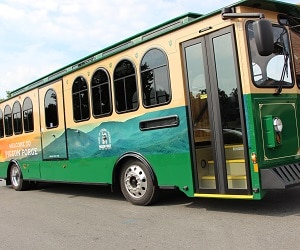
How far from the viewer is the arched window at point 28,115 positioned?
1087cm

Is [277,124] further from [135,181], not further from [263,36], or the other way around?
[135,181]

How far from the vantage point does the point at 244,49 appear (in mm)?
5648

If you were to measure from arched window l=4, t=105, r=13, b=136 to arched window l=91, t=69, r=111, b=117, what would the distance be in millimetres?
5093

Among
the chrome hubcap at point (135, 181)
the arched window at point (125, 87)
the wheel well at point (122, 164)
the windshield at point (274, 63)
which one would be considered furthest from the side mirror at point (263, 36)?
the chrome hubcap at point (135, 181)

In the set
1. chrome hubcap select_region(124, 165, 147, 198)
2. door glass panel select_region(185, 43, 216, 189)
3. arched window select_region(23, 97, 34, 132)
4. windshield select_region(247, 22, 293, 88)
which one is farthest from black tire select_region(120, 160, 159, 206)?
arched window select_region(23, 97, 34, 132)

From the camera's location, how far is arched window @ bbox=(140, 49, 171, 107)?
668 centimetres

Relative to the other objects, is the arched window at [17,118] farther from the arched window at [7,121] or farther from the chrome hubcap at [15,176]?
the chrome hubcap at [15,176]

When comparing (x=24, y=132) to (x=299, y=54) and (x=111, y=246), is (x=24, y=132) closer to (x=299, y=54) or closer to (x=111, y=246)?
(x=111, y=246)

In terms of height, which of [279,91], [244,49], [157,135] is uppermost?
[244,49]

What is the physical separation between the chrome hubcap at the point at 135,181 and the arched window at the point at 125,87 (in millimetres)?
1132

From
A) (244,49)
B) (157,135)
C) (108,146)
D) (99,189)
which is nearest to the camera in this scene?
(244,49)

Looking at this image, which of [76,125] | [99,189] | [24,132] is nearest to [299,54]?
[76,125]

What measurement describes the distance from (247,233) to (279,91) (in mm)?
2198

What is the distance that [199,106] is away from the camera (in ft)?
20.9
